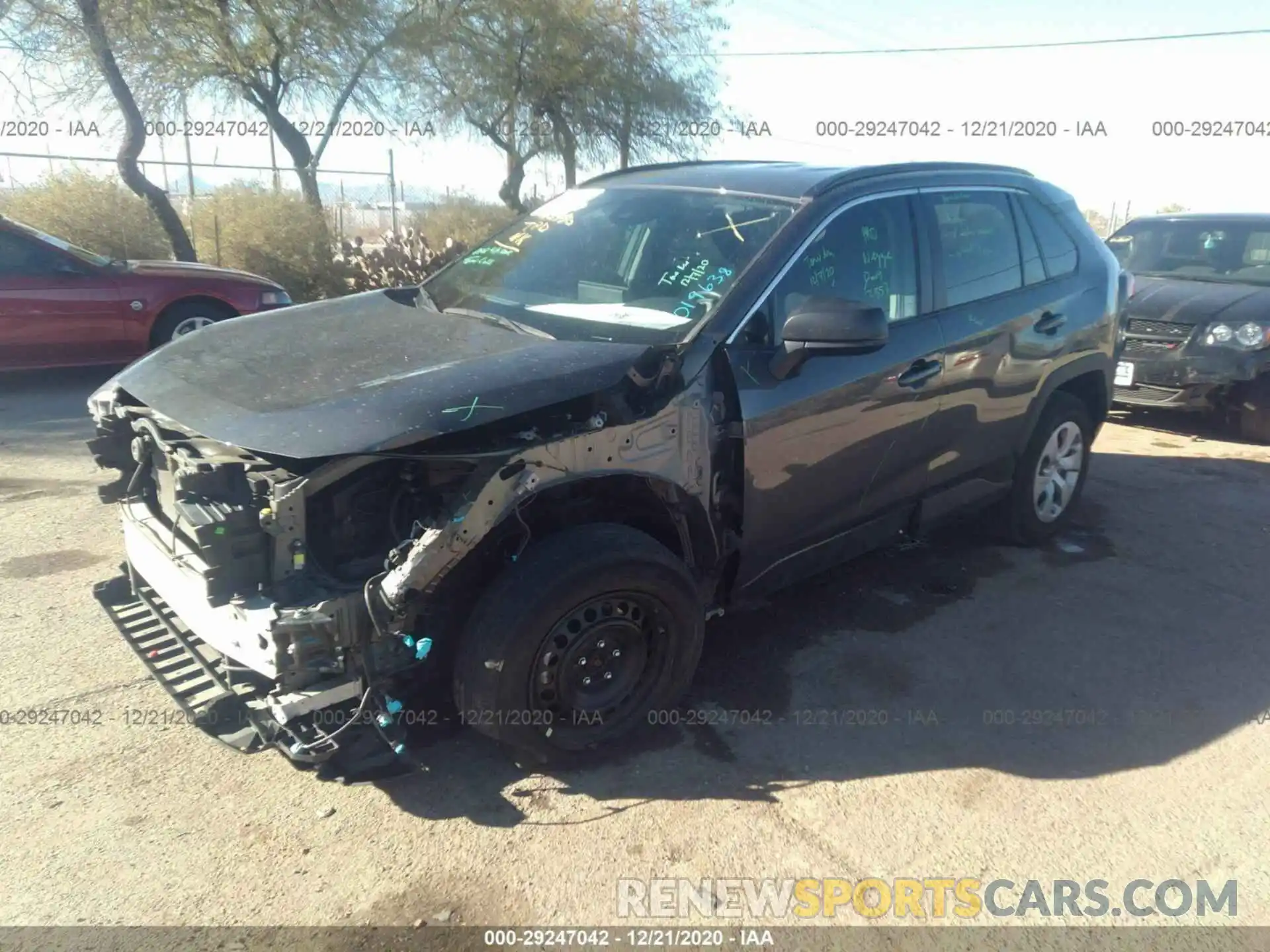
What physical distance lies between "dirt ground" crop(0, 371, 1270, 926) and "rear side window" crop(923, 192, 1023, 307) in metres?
1.48

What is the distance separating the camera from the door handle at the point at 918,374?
3.76m

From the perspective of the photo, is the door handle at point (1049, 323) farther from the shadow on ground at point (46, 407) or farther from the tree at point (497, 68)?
the tree at point (497, 68)

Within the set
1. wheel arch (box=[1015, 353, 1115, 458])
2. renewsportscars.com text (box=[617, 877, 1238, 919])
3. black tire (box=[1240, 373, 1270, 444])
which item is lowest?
renewsportscars.com text (box=[617, 877, 1238, 919])

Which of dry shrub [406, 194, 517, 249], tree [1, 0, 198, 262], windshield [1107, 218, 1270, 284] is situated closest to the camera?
windshield [1107, 218, 1270, 284]

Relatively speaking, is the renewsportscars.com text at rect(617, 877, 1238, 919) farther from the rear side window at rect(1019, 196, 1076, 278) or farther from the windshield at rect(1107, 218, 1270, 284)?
the windshield at rect(1107, 218, 1270, 284)

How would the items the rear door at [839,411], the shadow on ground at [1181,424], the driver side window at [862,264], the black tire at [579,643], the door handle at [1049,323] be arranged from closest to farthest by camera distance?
the black tire at [579,643], the rear door at [839,411], the driver side window at [862,264], the door handle at [1049,323], the shadow on ground at [1181,424]

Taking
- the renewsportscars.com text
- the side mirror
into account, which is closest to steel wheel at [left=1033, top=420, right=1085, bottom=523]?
the side mirror

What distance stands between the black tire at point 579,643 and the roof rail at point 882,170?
1.62 m

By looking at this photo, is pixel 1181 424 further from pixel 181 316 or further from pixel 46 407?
pixel 46 407

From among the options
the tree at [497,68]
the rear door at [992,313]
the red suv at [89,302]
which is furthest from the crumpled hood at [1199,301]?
the tree at [497,68]

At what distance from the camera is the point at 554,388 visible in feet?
9.29

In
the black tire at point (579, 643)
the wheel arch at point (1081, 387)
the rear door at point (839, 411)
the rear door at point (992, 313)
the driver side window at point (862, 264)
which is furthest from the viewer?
the wheel arch at point (1081, 387)

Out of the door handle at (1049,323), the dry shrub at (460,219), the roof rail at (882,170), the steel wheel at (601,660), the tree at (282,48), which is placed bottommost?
the steel wheel at (601,660)

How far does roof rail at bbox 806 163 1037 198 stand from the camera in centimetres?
368
